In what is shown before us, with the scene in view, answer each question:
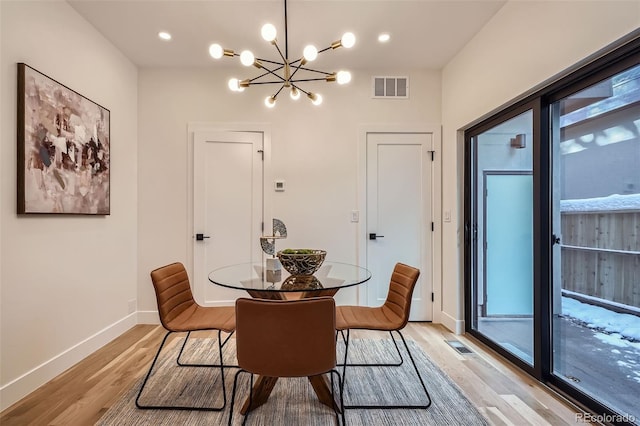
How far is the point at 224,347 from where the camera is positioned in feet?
8.87

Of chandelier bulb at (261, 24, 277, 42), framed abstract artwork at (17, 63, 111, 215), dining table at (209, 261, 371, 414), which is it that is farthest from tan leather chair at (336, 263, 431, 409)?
framed abstract artwork at (17, 63, 111, 215)

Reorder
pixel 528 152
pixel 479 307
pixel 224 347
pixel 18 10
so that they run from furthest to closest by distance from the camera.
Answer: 1. pixel 479 307
2. pixel 224 347
3. pixel 528 152
4. pixel 18 10

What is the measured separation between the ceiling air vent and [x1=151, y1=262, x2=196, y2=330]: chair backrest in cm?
270

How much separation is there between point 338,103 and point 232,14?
4.46 feet

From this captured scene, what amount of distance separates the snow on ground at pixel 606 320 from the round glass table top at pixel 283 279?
1.33m

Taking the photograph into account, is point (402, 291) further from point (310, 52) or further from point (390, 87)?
point (390, 87)

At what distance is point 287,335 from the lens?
1.36 m

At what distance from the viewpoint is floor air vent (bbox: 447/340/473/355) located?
104 inches

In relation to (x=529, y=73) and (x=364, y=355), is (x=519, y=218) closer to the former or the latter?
(x=529, y=73)

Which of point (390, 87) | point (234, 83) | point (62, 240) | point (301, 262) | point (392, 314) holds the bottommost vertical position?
point (392, 314)

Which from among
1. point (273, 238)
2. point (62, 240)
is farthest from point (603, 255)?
point (62, 240)

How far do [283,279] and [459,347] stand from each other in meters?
1.84

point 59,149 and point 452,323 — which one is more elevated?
point 59,149

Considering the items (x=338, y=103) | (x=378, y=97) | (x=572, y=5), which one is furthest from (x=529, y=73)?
(x=338, y=103)
